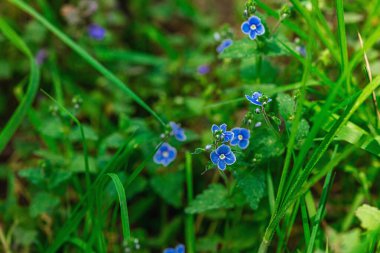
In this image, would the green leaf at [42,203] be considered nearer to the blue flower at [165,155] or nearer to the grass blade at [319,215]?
the blue flower at [165,155]

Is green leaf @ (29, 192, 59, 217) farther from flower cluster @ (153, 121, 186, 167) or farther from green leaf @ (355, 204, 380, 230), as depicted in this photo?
green leaf @ (355, 204, 380, 230)

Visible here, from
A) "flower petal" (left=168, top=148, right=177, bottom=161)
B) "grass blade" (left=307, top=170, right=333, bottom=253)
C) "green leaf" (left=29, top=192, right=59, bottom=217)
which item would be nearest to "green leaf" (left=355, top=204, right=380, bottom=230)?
"grass blade" (left=307, top=170, right=333, bottom=253)

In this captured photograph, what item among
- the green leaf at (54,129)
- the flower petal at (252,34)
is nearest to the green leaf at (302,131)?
the flower petal at (252,34)

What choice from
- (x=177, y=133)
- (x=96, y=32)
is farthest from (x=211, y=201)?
(x=96, y=32)

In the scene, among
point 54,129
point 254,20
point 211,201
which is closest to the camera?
point 254,20

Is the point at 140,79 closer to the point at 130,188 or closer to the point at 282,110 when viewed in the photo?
the point at 130,188

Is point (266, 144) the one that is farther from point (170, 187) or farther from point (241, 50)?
point (170, 187)
